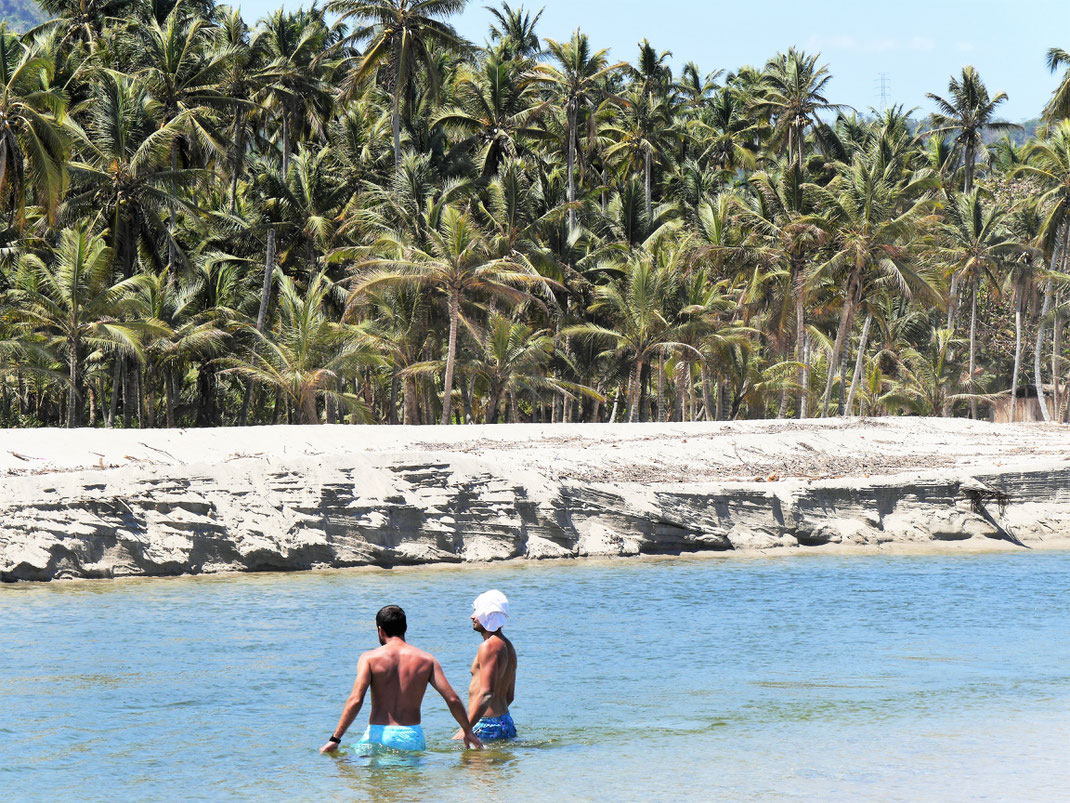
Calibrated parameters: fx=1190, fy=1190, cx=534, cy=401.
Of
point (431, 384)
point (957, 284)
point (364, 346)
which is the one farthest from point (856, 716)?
point (957, 284)

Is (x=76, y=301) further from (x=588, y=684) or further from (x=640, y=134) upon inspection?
(x=640, y=134)

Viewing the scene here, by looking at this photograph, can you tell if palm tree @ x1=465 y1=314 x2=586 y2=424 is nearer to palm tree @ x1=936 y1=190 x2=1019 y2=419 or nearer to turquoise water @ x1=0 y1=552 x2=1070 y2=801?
turquoise water @ x1=0 y1=552 x2=1070 y2=801

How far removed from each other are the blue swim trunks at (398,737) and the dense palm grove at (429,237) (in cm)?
2023

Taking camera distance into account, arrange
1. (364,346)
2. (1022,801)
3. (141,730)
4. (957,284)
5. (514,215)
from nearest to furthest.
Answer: (1022,801) < (141,730) < (364,346) < (514,215) < (957,284)

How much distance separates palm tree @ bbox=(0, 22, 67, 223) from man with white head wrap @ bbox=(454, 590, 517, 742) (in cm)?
2000

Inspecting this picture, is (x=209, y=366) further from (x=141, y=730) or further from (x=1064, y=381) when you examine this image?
(x=1064, y=381)

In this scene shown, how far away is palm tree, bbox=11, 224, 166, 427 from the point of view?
28734 mm

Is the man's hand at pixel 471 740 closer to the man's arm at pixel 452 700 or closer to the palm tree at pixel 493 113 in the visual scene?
the man's arm at pixel 452 700

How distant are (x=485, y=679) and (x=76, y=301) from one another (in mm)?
24234

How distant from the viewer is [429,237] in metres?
31.5

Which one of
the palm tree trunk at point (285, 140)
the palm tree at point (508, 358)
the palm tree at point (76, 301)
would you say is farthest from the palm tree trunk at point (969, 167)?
the palm tree at point (76, 301)

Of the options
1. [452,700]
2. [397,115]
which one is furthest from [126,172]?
[452,700]

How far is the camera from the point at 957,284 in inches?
2104

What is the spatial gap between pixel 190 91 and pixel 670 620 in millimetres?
27584
